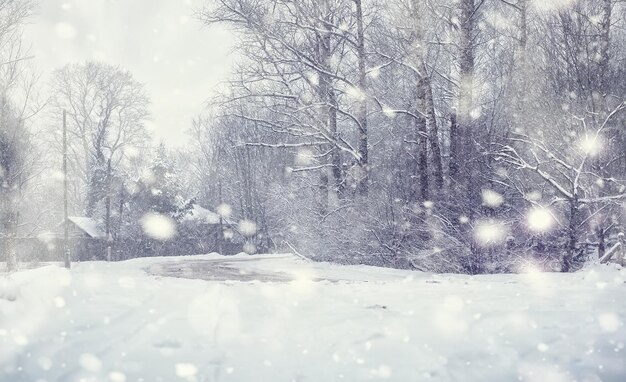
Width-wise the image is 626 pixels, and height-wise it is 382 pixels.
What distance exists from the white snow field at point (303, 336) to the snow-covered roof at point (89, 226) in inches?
1306

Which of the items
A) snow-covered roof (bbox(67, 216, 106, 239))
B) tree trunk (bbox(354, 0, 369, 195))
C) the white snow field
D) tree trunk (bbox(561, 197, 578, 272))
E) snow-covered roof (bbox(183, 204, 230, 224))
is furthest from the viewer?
snow-covered roof (bbox(183, 204, 230, 224))

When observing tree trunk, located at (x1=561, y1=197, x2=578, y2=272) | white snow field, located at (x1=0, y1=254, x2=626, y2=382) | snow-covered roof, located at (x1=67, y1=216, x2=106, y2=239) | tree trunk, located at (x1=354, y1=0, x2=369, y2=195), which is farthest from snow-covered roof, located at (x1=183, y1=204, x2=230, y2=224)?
white snow field, located at (x1=0, y1=254, x2=626, y2=382)

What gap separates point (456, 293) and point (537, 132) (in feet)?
25.1

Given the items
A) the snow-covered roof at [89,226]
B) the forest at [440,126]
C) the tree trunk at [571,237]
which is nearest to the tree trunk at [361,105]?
the forest at [440,126]

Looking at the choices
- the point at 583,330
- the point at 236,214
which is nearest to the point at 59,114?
the point at 236,214

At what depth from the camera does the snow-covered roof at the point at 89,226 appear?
3756 centimetres

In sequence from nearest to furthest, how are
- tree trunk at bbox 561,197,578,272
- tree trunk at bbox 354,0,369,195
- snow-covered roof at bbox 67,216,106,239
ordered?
tree trunk at bbox 561,197,578,272
tree trunk at bbox 354,0,369,195
snow-covered roof at bbox 67,216,106,239

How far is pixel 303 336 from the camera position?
194 inches

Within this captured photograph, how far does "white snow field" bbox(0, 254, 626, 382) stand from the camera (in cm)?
411

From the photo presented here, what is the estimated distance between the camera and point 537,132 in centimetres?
1305

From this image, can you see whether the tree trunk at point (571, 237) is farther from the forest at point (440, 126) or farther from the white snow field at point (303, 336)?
the white snow field at point (303, 336)

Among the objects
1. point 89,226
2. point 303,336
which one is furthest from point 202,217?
point 303,336

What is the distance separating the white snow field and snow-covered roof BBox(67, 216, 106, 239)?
109ft

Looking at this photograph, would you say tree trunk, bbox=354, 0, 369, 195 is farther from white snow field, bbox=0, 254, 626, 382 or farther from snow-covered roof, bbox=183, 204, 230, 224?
snow-covered roof, bbox=183, 204, 230, 224
